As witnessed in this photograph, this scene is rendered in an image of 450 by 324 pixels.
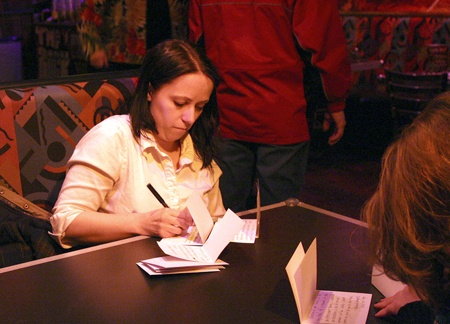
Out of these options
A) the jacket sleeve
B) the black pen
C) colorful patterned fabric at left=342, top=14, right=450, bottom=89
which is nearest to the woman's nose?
the black pen

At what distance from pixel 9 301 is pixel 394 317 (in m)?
0.77

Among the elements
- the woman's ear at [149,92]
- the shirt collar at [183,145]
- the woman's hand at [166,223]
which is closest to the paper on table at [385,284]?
the woman's hand at [166,223]

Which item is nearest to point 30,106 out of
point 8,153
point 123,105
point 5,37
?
point 8,153

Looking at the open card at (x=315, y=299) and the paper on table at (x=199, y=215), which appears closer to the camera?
the open card at (x=315, y=299)

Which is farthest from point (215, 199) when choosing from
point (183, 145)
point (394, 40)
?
point (394, 40)

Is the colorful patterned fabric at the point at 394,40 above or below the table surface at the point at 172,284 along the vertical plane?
below

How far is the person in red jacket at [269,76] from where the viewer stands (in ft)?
7.13

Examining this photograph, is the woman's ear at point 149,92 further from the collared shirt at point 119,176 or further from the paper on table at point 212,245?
the paper on table at point 212,245

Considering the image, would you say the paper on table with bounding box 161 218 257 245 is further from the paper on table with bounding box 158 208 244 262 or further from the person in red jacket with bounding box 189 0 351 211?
the person in red jacket with bounding box 189 0 351 211

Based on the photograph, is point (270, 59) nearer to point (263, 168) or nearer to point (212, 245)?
point (263, 168)

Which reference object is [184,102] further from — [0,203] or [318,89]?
[318,89]

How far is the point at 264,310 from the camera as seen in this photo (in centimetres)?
118

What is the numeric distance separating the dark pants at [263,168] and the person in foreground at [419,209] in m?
1.27

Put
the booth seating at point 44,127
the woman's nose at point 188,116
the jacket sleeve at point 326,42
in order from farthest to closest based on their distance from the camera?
the jacket sleeve at point 326,42 → the booth seating at point 44,127 → the woman's nose at point 188,116
